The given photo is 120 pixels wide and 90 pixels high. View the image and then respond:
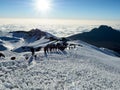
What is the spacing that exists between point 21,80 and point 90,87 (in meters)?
8.40

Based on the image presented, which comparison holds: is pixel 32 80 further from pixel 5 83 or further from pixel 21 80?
pixel 5 83

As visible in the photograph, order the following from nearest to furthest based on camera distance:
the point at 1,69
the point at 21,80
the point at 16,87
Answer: the point at 16,87 < the point at 21,80 < the point at 1,69

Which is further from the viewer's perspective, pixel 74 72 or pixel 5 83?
pixel 74 72

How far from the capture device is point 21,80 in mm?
24531

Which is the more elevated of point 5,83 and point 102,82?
point 5,83

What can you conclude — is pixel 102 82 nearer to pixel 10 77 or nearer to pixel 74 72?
pixel 74 72

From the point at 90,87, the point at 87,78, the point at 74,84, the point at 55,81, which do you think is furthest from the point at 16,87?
the point at 87,78

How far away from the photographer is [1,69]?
3030cm

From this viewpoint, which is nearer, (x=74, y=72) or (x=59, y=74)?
(x=59, y=74)

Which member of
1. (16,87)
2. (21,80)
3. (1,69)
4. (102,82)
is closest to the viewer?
(16,87)

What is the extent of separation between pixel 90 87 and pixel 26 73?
9280 millimetres

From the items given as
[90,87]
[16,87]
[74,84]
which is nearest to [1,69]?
[16,87]

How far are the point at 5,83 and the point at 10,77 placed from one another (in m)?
3.26

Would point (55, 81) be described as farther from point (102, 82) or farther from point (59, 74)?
point (102, 82)
